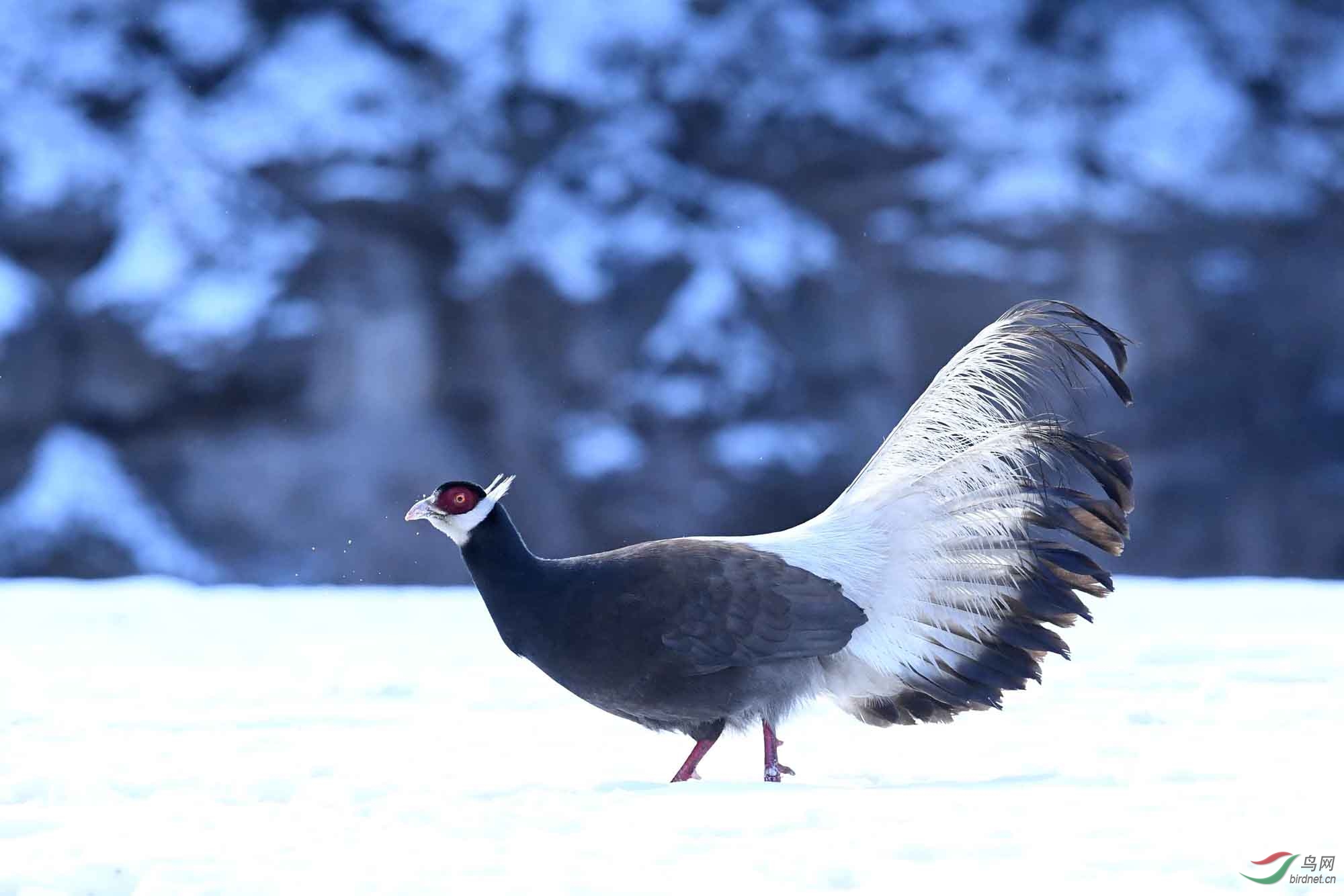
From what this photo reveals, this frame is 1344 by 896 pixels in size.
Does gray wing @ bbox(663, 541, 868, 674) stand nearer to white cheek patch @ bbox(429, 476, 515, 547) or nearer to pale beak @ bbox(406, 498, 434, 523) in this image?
white cheek patch @ bbox(429, 476, 515, 547)

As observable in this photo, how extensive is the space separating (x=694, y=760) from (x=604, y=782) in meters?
0.22

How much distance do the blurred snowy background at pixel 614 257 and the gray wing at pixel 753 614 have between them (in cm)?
659

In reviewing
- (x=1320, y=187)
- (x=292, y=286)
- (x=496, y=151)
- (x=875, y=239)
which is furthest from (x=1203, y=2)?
(x=292, y=286)

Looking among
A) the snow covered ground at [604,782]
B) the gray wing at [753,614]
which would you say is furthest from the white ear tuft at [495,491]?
the snow covered ground at [604,782]

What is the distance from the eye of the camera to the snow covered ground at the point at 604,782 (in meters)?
2.12

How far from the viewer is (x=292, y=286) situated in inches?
387

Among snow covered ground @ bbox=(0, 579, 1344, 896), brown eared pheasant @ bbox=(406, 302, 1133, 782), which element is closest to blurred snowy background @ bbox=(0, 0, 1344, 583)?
snow covered ground @ bbox=(0, 579, 1344, 896)

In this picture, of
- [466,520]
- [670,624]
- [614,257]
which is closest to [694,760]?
[670,624]

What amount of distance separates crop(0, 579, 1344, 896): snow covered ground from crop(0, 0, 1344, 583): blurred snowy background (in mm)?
4073

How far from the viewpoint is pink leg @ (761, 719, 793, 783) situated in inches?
121

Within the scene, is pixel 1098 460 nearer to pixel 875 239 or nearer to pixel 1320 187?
pixel 875 239

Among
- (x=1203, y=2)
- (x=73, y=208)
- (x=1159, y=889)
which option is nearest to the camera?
(x=1159, y=889)

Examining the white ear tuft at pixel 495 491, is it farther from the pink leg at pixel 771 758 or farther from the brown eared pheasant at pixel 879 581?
the pink leg at pixel 771 758

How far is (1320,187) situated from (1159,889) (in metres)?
9.83
